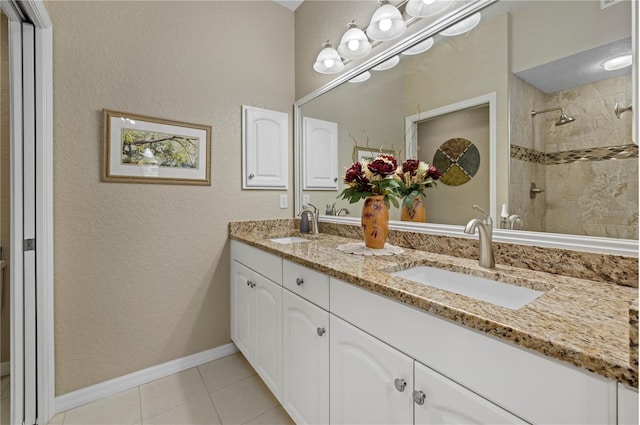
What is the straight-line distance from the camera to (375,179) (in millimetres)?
1375

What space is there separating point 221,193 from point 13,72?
112 cm

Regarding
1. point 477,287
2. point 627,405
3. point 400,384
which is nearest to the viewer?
point 627,405

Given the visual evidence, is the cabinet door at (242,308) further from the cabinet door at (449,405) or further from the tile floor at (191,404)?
the cabinet door at (449,405)

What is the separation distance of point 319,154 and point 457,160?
1.06m

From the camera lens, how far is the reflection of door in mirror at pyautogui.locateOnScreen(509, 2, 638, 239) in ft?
2.79

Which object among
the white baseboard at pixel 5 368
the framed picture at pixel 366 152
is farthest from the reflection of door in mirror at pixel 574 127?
the white baseboard at pixel 5 368

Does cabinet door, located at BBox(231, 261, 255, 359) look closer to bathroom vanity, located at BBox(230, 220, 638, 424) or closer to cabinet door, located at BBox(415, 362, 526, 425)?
bathroom vanity, located at BBox(230, 220, 638, 424)

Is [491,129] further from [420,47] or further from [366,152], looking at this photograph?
[366,152]

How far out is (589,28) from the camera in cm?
91

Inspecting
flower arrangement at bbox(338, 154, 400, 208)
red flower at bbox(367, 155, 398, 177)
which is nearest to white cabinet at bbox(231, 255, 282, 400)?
flower arrangement at bbox(338, 154, 400, 208)

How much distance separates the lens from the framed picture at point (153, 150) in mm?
1622

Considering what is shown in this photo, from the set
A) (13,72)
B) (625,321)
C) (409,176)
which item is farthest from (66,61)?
(625,321)

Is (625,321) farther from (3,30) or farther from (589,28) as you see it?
(3,30)

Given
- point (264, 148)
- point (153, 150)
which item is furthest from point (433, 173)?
point (153, 150)
